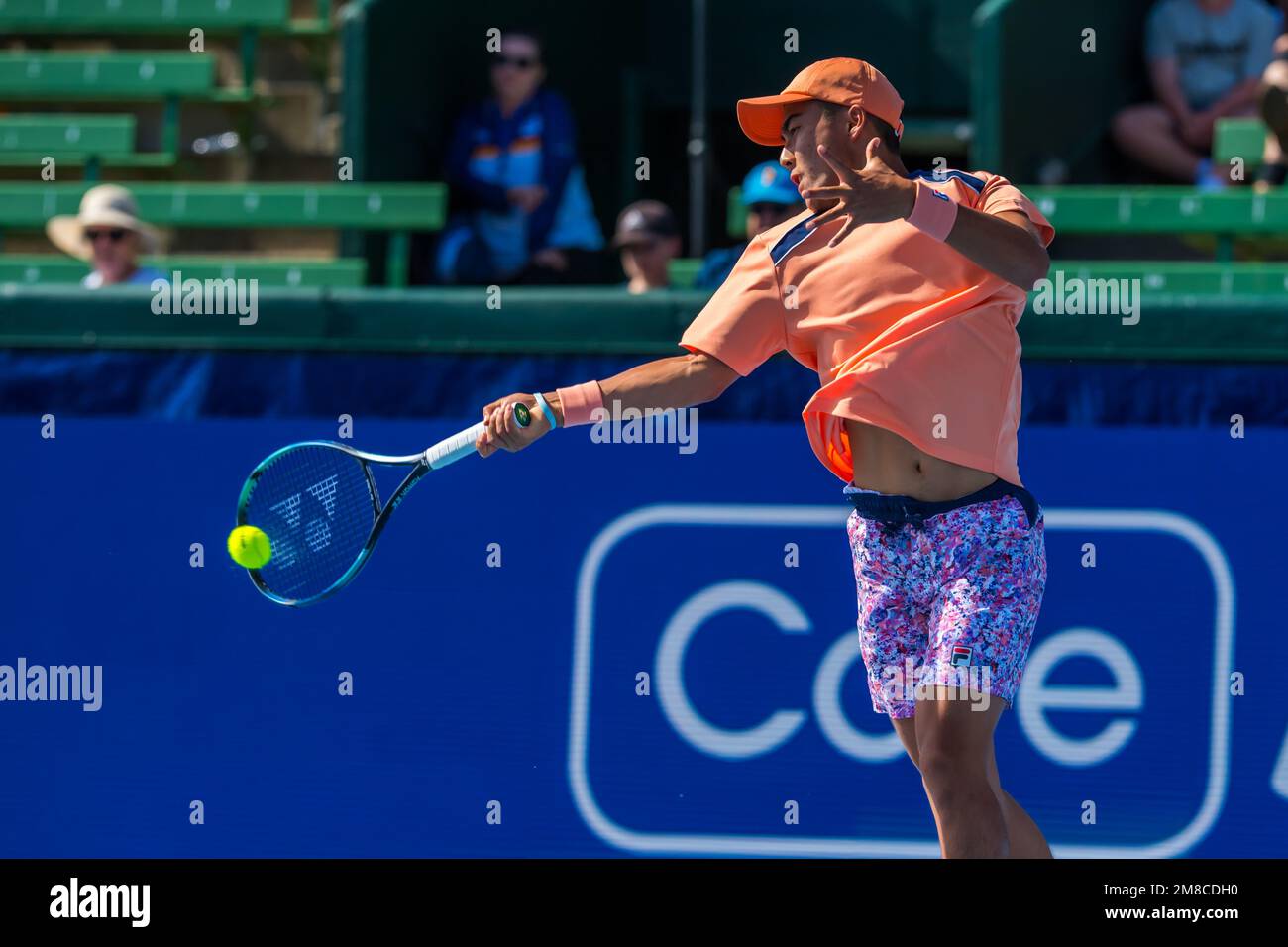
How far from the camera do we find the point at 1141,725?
445 centimetres

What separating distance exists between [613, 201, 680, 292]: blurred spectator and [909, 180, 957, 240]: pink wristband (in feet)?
8.44

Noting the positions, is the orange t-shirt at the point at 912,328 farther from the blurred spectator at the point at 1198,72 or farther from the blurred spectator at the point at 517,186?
the blurred spectator at the point at 1198,72

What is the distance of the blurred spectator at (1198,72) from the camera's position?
6891mm

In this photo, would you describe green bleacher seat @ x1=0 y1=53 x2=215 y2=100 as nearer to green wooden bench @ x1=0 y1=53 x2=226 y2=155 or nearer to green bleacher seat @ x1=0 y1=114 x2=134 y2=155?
green wooden bench @ x1=0 y1=53 x2=226 y2=155

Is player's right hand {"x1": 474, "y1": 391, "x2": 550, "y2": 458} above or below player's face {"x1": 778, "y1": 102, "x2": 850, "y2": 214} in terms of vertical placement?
below

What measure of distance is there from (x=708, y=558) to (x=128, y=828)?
5.39 feet

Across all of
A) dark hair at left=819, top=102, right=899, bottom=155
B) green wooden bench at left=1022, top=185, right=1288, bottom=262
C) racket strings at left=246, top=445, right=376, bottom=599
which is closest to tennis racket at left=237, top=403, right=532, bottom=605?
racket strings at left=246, top=445, right=376, bottom=599

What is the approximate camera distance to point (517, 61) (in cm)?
682

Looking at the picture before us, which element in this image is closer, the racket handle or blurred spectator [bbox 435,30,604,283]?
the racket handle

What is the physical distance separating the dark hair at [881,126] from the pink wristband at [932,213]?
278mm

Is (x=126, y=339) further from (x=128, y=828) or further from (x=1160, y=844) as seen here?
(x=1160, y=844)

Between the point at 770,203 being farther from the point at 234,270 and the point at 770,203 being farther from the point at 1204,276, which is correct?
the point at 234,270

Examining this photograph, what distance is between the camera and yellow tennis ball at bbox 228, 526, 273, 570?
3951 mm

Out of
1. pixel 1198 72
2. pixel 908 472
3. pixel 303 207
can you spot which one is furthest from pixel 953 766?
pixel 1198 72
